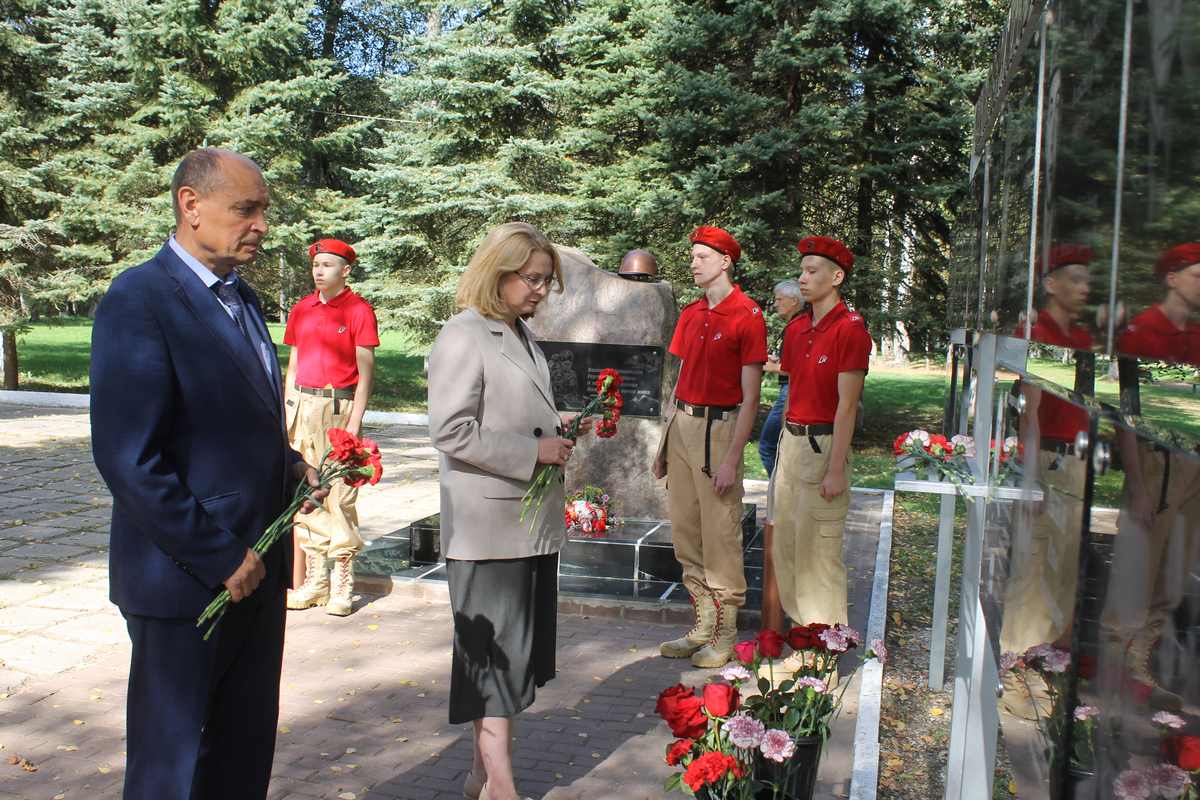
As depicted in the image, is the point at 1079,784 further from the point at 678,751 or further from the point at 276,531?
the point at 276,531

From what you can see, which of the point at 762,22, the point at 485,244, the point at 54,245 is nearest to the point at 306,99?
the point at 54,245

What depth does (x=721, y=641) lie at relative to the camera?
16.6 feet

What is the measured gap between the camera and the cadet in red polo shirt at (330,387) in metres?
5.68

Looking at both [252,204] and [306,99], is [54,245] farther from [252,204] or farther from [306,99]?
[252,204]

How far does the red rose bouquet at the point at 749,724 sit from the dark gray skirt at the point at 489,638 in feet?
1.85

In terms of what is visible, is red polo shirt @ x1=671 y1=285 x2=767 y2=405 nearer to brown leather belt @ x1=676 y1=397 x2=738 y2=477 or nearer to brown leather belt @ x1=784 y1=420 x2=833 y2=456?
brown leather belt @ x1=676 y1=397 x2=738 y2=477

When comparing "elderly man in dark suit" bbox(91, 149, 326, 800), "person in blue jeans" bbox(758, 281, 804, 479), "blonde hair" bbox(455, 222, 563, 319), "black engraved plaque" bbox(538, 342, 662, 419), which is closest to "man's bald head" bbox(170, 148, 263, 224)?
"elderly man in dark suit" bbox(91, 149, 326, 800)

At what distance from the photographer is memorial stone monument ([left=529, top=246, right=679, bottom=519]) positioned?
7801mm

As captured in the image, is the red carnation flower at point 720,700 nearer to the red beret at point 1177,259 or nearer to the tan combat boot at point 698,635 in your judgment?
the red beret at point 1177,259

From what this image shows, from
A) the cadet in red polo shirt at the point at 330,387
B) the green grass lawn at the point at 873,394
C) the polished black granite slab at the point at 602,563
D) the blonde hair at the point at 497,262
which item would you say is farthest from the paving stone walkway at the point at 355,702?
the blonde hair at the point at 497,262

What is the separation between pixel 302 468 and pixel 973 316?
2604 millimetres

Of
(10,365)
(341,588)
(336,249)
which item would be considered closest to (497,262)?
(336,249)

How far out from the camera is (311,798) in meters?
3.48

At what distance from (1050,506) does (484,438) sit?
2.00 metres
